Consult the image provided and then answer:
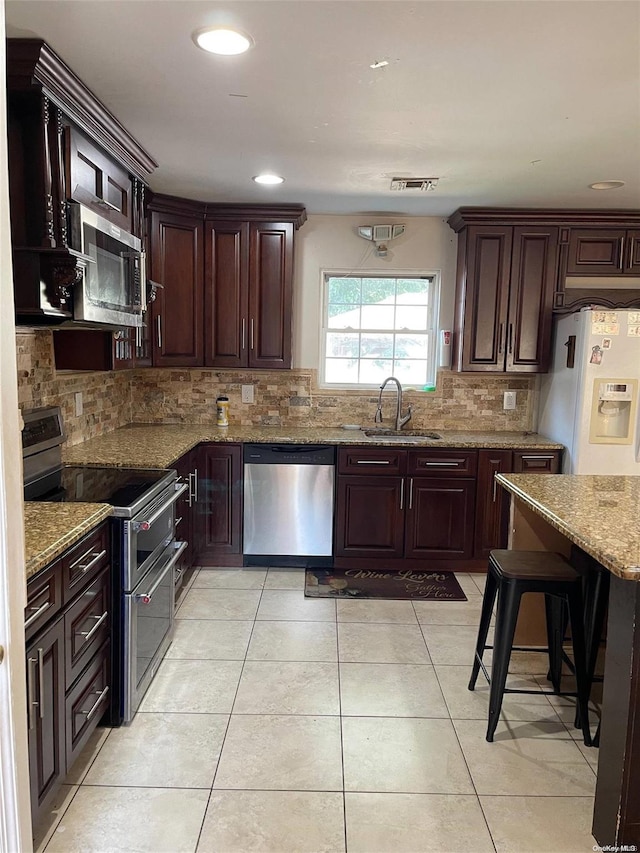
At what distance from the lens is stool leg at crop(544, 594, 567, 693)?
98.6 inches

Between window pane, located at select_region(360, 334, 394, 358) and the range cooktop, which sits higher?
window pane, located at select_region(360, 334, 394, 358)

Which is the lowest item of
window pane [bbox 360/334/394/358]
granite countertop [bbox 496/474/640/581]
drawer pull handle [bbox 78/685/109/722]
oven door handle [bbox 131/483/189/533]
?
drawer pull handle [bbox 78/685/109/722]

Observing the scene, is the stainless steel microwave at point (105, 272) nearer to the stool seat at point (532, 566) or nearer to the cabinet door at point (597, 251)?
the stool seat at point (532, 566)

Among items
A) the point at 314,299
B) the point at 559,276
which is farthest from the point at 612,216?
the point at 314,299

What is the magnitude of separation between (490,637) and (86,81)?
3039 millimetres

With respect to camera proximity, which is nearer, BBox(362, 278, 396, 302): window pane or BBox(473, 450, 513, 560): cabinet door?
Result: BBox(473, 450, 513, 560): cabinet door

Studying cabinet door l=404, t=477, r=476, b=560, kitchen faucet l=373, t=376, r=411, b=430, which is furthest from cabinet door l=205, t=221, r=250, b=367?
cabinet door l=404, t=477, r=476, b=560

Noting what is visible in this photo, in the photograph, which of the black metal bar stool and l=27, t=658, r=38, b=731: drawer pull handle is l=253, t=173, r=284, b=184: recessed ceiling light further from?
l=27, t=658, r=38, b=731: drawer pull handle

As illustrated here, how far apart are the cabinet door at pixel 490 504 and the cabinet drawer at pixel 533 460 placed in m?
0.04

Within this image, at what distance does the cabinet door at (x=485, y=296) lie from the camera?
396 cm

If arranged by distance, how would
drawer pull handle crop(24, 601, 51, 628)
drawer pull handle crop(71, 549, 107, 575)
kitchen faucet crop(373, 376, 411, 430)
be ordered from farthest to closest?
kitchen faucet crop(373, 376, 411, 430), drawer pull handle crop(71, 549, 107, 575), drawer pull handle crop(24, 601, 51, 628)

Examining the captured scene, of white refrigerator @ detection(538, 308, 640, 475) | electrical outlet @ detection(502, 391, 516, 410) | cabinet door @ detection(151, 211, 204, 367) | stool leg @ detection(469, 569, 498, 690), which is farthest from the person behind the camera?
electrical outlet @ detection(502, 391, 516, 410)

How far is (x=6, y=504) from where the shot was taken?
1.00 meters

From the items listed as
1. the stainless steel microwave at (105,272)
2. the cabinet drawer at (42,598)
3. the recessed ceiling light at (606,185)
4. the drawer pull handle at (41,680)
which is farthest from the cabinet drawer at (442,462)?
the drawer pull handle at (41,680)
